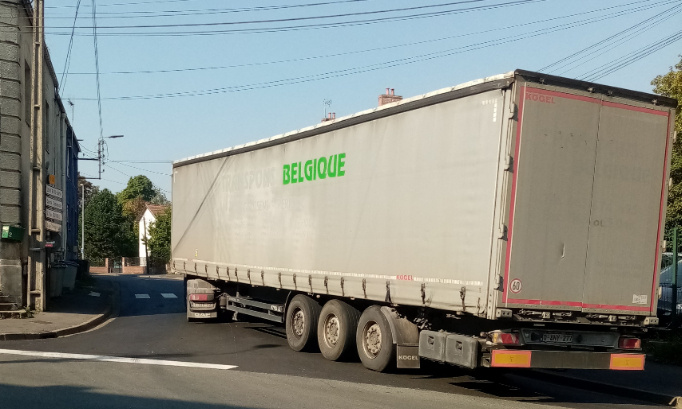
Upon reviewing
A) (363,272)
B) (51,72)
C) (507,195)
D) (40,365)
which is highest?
(51,72)

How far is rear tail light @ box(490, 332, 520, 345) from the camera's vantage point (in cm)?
904

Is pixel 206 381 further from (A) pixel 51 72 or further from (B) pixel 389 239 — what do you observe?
(A) pixel 51 72

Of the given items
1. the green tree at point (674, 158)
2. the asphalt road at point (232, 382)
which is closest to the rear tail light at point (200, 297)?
the asphalt road at point (232, 382)

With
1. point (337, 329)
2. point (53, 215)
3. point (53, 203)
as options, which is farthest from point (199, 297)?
point (337, 329)

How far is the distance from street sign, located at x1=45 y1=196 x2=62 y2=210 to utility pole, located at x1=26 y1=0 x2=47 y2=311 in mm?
245

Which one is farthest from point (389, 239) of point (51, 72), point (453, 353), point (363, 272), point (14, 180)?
point (51, 72)

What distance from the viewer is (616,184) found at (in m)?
9.37

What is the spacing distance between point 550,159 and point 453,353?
2691 mm

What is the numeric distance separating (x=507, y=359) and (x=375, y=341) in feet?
8.72

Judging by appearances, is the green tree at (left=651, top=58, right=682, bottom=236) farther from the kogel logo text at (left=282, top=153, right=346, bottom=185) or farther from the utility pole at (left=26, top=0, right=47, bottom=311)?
the utility pole at (left=26, top=0, right=47, bottom=311)

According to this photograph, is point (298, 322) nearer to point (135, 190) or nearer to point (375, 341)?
point (375, 341)

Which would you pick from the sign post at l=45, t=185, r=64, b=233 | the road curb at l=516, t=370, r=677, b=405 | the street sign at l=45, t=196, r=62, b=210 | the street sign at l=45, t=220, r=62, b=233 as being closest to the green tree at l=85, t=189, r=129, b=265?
the street sign at l=45, t=196, r=62, b=210

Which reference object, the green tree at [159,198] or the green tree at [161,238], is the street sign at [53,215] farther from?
the green tree at [159,198]

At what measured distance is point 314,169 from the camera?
13141 millimetres
